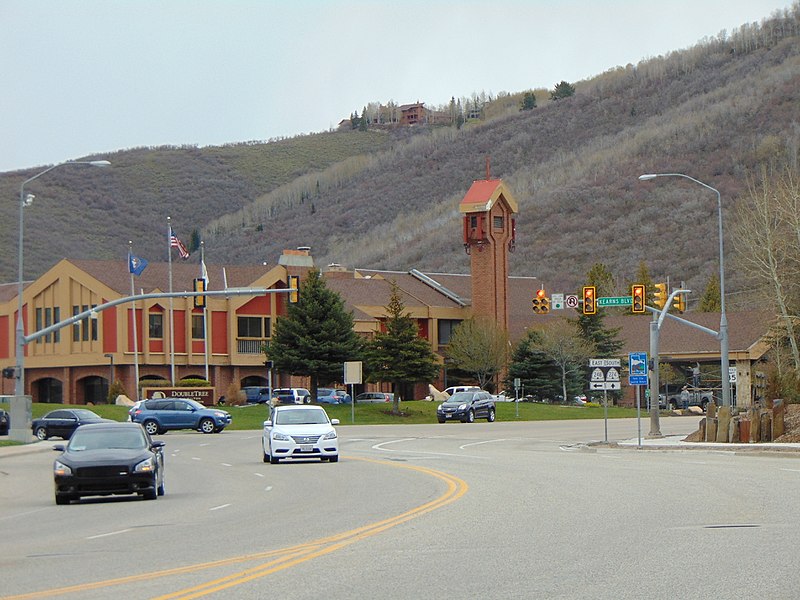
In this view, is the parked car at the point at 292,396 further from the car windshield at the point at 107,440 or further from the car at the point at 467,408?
the car windshield at the point at 107,440

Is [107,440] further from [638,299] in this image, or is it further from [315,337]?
[315,337]

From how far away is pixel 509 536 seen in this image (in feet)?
51.6

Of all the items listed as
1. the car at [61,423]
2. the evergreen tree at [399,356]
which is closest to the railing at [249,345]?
the evergreen tree at [399,356]

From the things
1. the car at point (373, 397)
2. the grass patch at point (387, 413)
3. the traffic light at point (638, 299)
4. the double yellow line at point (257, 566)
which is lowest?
the grass patch at point (387, 413)

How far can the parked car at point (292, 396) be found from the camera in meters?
74.0

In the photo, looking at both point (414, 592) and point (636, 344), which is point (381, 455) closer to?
point (414, 592)

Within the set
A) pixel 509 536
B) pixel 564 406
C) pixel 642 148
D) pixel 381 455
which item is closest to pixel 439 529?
pixel 509 536

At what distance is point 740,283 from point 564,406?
50.3m

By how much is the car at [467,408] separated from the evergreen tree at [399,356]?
6.14 m

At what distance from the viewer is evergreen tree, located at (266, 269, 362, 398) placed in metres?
74.7

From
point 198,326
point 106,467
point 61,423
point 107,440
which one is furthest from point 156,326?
point 106,467

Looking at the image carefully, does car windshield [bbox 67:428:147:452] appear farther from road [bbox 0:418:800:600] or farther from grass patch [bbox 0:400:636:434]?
grass patch [bbox 0:400:636:434]

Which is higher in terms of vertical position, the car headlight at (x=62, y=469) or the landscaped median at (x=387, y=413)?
the car headlight at (x=62, y=469)

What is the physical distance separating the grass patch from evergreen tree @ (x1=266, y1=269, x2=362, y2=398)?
276cm
